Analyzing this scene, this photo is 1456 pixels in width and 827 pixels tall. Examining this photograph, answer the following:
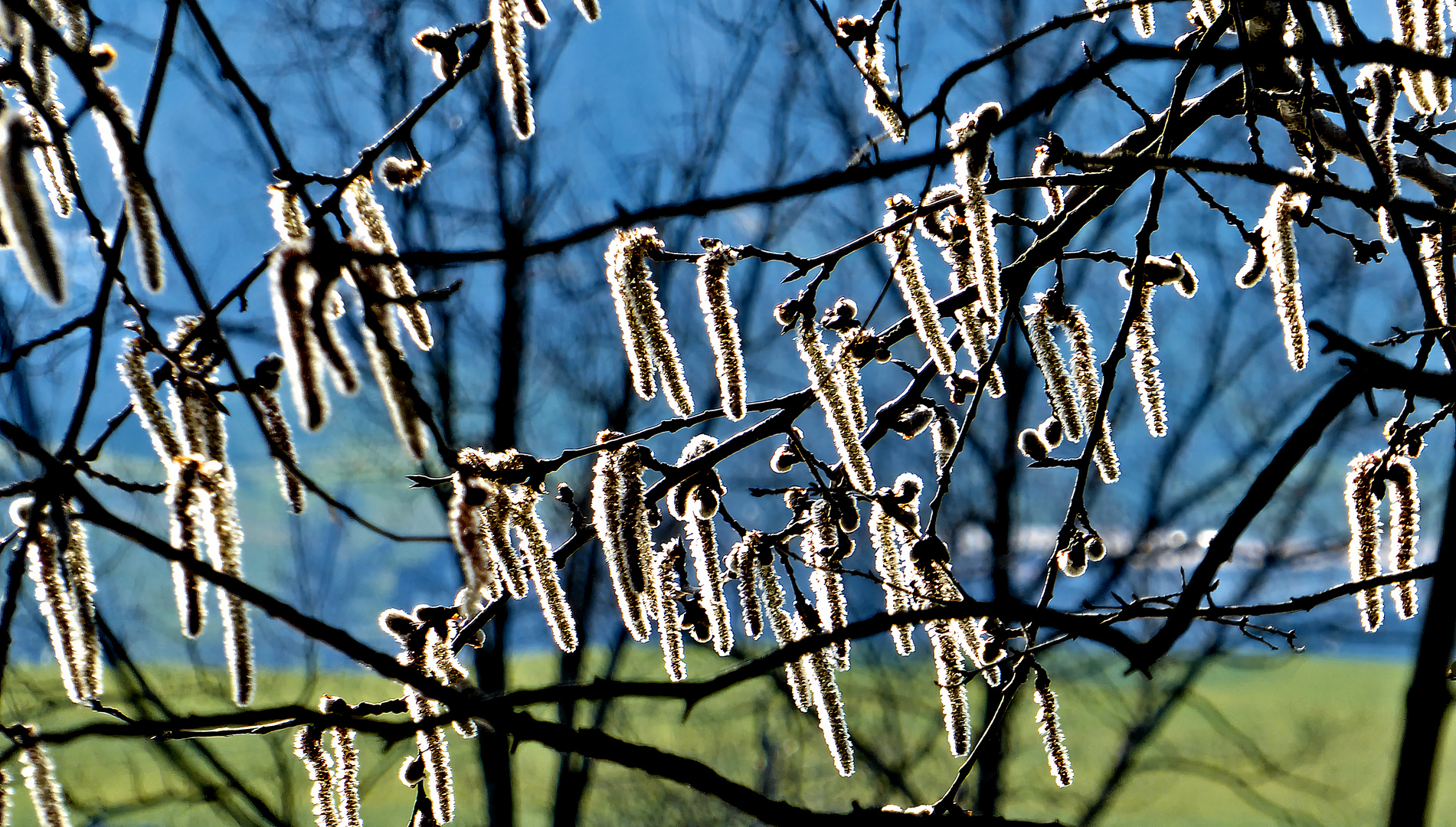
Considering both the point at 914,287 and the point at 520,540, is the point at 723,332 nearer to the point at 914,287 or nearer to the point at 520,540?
the point at 914,287

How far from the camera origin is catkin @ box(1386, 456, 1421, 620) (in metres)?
1.27

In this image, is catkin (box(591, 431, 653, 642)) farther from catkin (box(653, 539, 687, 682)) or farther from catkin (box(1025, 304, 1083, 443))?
catkin (box(1025, 304, 1083, 443))

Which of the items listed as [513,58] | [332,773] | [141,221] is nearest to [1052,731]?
[332,773]

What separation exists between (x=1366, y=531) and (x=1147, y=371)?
326 millimetres

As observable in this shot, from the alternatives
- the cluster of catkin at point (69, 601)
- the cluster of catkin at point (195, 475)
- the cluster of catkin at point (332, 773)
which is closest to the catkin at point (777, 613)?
the cluster of catkin at point (332, 773)

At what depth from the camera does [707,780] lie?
0.62m

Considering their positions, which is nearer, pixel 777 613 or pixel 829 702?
pixel 829 702

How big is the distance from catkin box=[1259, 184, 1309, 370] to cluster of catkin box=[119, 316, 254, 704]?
3.90 ft

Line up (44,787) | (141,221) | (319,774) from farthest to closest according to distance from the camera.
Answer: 1. (319,774)
2. (44,787)
3. (141,221)

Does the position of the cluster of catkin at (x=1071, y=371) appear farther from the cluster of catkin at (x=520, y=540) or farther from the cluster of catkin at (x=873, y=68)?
the cluster of catkin at (x=520, y=540)

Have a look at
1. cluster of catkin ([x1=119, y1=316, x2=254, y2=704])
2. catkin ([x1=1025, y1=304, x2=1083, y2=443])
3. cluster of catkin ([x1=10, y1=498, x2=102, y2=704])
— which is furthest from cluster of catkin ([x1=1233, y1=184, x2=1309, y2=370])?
cluster of catkin ([x1=10, y1=498, x2=102, y2=704])

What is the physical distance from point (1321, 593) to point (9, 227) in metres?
1.22

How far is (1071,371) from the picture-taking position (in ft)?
4.70

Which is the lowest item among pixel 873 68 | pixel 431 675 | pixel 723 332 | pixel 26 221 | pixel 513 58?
pixel 431 675
